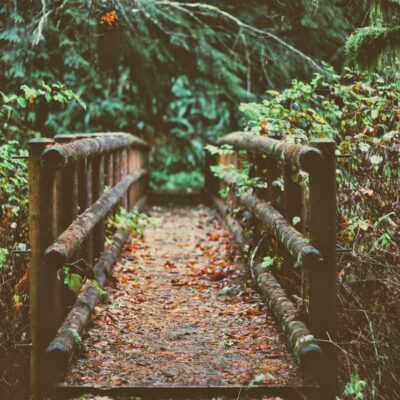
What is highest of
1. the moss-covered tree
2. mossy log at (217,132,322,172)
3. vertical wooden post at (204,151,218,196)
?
the moss-covered tree

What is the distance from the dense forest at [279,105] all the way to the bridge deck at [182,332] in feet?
1.38

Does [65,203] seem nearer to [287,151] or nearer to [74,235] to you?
[74,235]

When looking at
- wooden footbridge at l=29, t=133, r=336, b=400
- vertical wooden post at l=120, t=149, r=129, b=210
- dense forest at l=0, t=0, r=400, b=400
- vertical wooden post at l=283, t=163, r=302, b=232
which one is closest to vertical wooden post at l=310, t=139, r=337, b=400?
wooden footbridge at l=29, t=133, r=336, b=400

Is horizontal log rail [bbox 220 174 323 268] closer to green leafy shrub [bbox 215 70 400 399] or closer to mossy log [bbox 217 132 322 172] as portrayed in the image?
green leafy shrub [bbox 215 70 400 399]

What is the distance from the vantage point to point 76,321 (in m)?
4.61

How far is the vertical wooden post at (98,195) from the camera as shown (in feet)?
21.4

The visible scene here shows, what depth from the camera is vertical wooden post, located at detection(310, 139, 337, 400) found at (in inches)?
163

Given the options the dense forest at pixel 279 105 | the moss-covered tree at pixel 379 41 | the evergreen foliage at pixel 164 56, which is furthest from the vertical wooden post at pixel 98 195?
the moss-covered tree at pixel 379 41

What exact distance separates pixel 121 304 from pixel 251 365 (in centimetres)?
174

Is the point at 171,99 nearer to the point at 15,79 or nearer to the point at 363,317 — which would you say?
the point at 15,79

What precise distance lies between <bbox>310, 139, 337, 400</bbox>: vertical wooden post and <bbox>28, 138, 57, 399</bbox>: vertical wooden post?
1.56m

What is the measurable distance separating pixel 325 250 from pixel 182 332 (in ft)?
4.67

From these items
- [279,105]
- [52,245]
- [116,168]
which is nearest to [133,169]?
[116,168]

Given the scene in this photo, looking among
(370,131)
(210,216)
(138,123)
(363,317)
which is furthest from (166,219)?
(363,317)
